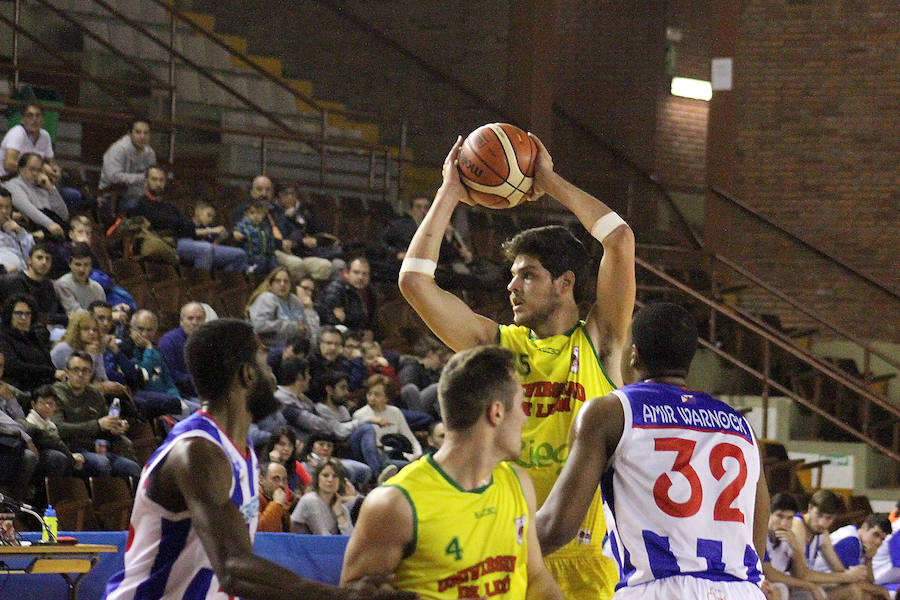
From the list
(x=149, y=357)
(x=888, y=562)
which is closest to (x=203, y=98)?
(x=149, y=357)

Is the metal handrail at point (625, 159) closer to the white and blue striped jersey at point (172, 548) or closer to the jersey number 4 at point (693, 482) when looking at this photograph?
the jersey number 4 at point (693, 482)

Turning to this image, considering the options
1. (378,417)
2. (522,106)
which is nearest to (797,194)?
(522,106)

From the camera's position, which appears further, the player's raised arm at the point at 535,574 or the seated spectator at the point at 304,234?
the seated spectator at the point at 304,234

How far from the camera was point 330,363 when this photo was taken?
34.6ft

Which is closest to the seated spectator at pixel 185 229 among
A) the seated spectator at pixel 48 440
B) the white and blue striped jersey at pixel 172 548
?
the seated spectator at pixel 48 440

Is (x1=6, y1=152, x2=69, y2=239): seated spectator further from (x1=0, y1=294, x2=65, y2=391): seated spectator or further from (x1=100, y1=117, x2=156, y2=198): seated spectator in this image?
(x1=0, y1=294, x2=65, y2=391): seated spectator

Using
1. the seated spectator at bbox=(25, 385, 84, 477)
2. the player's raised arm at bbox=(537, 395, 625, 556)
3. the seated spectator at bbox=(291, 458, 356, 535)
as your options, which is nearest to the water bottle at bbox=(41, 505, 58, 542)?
the seated spectator at bbox=(25, 385, 84, 477)

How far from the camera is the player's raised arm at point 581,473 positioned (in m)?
3.61

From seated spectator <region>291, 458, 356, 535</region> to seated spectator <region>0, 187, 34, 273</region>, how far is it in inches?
106

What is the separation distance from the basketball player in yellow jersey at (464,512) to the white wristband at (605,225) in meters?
1.25

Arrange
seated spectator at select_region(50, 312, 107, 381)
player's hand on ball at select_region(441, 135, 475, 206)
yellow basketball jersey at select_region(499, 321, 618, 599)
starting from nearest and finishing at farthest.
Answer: yellow basketball jersey at select_region(499, 321, 618, 599)
player's hand on ball at select_region(441, 135, 475, 206)
seated spectator at select_region(50, 312, 107, 381)

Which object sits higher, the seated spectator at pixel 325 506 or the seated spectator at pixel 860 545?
the seated spectator at pixel 325 506

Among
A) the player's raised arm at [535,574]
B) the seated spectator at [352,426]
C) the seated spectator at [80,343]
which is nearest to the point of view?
the player's raised arm at [535,574]

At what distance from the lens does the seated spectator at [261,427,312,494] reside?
29.5 feet
